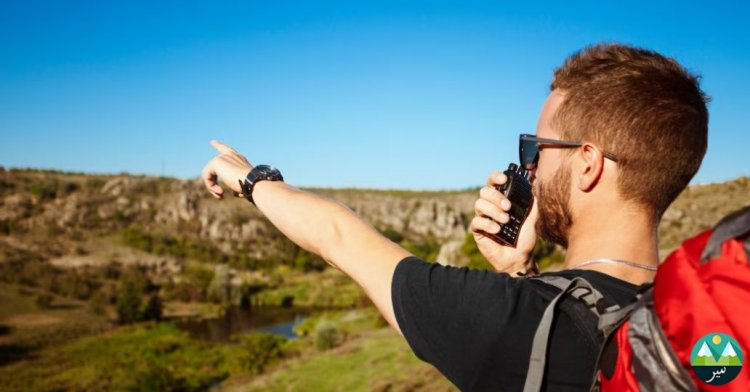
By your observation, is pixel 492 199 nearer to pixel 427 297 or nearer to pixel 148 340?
pixel 427 297

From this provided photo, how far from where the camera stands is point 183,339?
146ft

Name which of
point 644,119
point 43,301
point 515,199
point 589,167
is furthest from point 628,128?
point 43,301

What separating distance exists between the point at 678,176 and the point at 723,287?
839 millimetres

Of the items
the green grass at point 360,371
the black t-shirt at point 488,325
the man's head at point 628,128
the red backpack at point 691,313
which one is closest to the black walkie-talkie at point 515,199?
the man's head at point 628,128

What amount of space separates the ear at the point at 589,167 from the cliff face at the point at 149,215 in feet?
213

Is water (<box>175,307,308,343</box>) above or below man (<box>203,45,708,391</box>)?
below

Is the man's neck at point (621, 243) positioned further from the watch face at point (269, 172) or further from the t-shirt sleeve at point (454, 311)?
the watch face at point (269, 172)

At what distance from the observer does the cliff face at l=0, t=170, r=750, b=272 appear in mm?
80331

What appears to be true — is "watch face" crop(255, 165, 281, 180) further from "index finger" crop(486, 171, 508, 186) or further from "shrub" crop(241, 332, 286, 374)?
"shrub" crop(241, 332, 286, 374)

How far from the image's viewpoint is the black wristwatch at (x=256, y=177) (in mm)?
2344

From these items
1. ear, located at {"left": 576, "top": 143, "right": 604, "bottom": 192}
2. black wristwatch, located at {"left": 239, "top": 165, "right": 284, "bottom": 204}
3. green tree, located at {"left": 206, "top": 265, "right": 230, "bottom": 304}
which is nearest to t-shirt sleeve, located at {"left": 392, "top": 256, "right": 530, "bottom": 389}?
ear, located at {"left": 576, "top": 143, "right": 604, "bottom": 192}

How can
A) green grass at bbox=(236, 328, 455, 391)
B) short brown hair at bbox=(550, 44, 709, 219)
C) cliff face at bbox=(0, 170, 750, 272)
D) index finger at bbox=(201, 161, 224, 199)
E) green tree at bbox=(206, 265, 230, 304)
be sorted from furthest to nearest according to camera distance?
1. cliff face at bbox=(0, 170, 750, 272)
2. green tree at bbox=(206, 265, 230, 304)
3. green grass at bbox=(236, 328, 455, 391)
4. index finger at bbox=(201, 161, 224, 199)
5. short brown hair at bbox=(550, 44, 709, 219)

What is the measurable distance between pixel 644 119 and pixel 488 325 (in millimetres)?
938

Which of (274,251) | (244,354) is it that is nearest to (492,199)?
(244,354)
